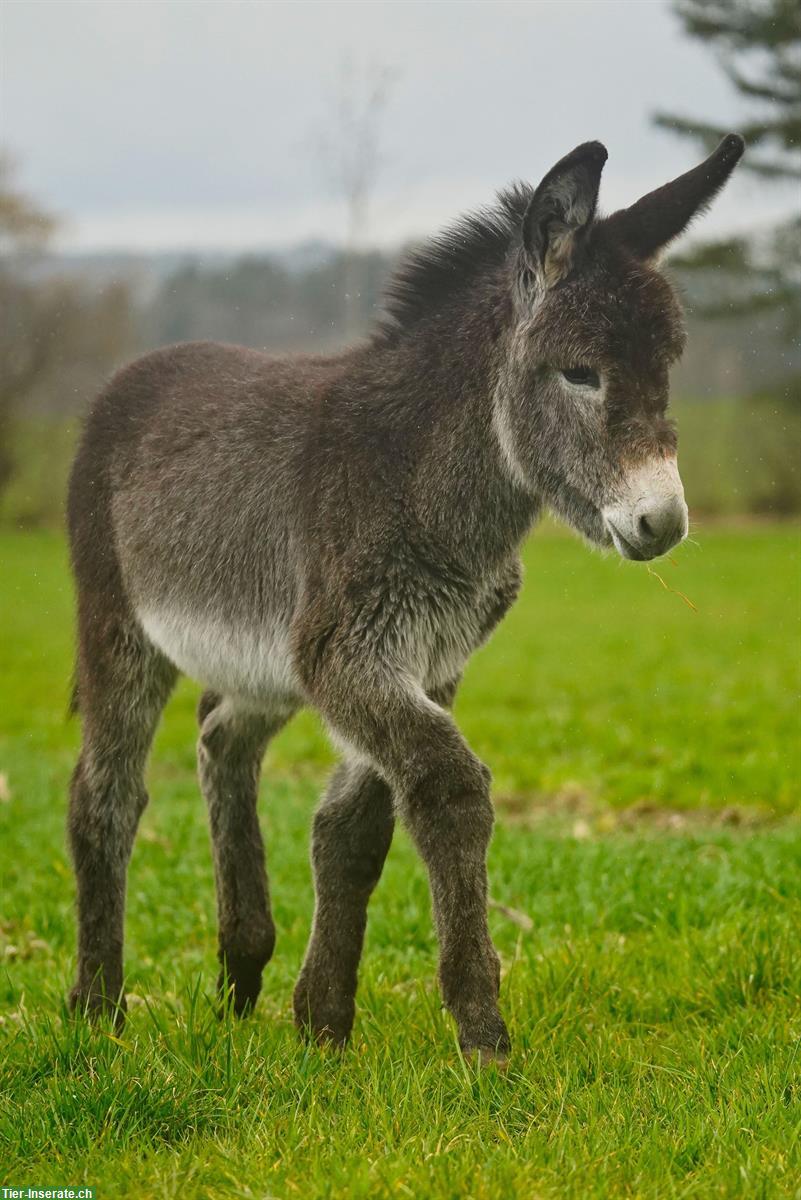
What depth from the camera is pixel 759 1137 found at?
314 centimetres

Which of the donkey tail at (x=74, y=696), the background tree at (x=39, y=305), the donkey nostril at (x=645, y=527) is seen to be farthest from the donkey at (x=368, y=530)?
the background tree at (x=39, y=305)

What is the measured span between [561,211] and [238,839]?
253 cm

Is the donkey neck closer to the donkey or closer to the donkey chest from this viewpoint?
the donkey

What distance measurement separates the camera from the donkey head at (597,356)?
352cm

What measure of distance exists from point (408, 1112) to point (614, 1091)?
551 millimetres

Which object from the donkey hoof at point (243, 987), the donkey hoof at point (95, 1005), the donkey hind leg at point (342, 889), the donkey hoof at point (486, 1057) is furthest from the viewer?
the donkey hoof at point (243, 987)

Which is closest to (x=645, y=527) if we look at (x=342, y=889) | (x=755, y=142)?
(x=342, y=889)

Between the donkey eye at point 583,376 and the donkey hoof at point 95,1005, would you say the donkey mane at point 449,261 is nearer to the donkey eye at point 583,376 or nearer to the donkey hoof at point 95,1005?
the donkey eye at point 583,376

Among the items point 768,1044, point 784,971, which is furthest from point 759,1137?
point 784,971

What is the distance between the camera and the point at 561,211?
3.69m

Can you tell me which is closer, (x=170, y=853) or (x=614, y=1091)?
(x=614, y=1091)

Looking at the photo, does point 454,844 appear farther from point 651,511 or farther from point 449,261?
point 449,261

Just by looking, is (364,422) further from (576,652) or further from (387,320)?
(576,652)

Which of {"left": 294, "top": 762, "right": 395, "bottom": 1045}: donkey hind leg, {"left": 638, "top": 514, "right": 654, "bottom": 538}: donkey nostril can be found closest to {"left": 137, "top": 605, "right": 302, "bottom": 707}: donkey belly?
{"left": 294, "top": 762, "right": 395, "bottom": 1045}: donkey hind leg
